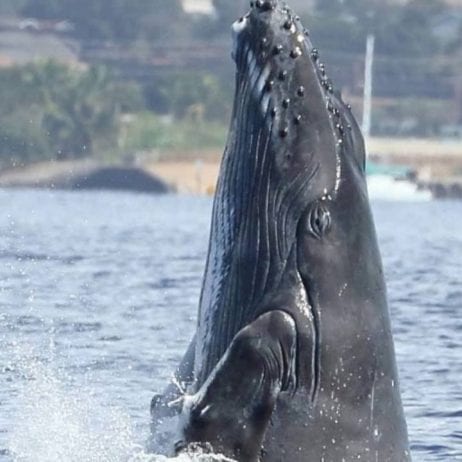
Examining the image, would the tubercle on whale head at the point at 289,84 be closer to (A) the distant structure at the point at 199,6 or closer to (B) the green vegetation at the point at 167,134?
(B) the green vegetation at the point at 167,134

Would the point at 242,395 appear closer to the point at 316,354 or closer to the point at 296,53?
the point at 316,354

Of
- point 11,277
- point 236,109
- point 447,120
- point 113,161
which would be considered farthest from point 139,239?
point 447,120

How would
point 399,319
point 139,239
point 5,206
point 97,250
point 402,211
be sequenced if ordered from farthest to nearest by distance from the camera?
point 402,211 < point 5,206 < point 139,239 < point 97,250 < point 399,319

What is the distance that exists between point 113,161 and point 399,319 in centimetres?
10511

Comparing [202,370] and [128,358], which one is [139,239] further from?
[202,370]

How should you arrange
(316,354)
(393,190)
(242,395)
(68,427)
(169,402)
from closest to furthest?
(242,395)
(316,354)
(169,402)
(68,427)
(393,190)

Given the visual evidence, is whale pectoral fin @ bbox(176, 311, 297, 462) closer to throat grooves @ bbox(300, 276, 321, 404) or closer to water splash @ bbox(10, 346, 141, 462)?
throat grooves @ bbox(300, 276, 321, 404)

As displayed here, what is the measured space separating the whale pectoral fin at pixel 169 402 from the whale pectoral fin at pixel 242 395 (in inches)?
23.9

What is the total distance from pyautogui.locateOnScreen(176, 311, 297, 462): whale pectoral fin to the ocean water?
198 mm

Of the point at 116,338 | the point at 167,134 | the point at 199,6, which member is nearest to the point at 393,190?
the point at 167,134

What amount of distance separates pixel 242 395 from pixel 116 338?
11.1 meters

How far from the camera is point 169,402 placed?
1051 cm

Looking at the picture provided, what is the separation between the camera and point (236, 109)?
1036cm

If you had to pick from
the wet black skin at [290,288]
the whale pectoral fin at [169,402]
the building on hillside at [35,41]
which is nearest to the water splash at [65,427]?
the whale pectoral fin at [169,402]
